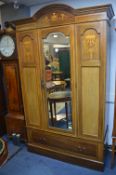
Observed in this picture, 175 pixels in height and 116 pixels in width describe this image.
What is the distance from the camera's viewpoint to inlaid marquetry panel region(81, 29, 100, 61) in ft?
6.11

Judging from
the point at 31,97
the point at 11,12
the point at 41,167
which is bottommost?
the point at 41,167

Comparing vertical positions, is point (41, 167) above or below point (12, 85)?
below

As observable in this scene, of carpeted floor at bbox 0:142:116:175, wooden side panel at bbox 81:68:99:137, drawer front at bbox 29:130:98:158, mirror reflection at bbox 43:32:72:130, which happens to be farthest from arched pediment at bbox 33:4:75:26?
carpeted floor at bbox 0:142:116:175

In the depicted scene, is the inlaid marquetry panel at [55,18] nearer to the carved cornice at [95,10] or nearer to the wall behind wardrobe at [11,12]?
the carved cornice at [95,10]

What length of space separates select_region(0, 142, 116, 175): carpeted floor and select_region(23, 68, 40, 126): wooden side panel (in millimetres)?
545

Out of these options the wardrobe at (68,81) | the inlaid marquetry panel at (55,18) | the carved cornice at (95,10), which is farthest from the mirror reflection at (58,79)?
the carved cornice at (95,10)

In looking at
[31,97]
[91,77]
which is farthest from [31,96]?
[91,77]

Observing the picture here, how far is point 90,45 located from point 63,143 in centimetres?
141

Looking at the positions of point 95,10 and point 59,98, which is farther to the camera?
point 59,98

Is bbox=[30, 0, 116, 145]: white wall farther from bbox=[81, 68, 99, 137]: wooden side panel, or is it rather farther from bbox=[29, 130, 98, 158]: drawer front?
bbox=[29, 130, 98, 158]: drawer front

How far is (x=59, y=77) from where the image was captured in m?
2.20

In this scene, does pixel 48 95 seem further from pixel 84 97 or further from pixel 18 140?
pixel 18 140

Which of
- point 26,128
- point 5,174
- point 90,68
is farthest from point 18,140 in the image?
point 90,68

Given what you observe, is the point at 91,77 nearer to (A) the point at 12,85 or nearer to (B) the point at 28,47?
(B) the point at 28,47
